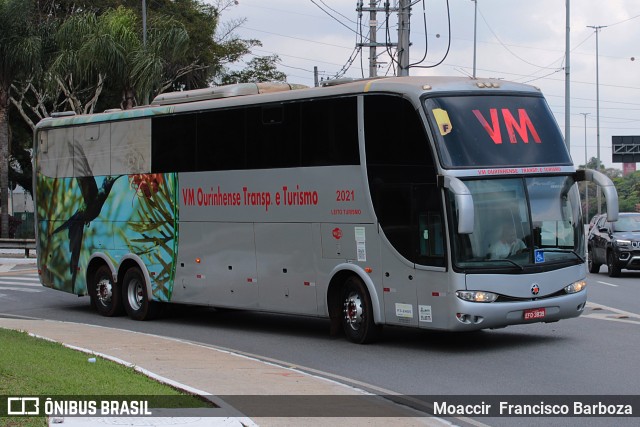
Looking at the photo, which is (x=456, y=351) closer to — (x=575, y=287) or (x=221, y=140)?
(x=575, y=287)

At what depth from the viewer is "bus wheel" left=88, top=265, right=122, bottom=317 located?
815 inches

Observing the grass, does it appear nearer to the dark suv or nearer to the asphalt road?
the asphalt road

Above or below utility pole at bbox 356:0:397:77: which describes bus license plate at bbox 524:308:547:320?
below

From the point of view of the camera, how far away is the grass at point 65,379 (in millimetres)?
9672

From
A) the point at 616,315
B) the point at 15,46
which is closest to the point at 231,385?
the point at 616,315

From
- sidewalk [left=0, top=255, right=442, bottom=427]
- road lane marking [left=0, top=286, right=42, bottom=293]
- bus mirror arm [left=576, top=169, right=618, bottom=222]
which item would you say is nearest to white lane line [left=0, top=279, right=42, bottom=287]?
road lane marking [left=0, top=286, right=42, bottom=293]

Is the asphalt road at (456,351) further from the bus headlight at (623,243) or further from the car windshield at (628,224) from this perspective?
the car windshield at (628,224)

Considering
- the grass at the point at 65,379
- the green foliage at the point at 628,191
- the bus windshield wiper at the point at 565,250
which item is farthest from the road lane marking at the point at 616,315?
the green foliage at the point at 628,191

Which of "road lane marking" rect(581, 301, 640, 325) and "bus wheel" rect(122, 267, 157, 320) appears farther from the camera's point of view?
"bus wheel" rect(122, 267, 157, 320)

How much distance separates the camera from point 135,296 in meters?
20.5

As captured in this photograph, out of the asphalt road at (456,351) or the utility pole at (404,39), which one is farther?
the utility pole at (404,39)

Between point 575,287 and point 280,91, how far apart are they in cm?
602

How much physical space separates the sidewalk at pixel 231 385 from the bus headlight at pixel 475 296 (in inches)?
102

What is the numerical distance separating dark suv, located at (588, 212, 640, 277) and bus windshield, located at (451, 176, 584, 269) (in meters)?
15.3
